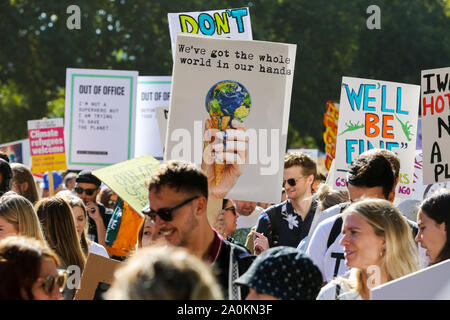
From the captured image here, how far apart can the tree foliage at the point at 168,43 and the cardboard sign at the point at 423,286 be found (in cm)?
2308

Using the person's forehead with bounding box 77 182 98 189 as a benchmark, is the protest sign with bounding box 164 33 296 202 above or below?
above

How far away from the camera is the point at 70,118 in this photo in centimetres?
909

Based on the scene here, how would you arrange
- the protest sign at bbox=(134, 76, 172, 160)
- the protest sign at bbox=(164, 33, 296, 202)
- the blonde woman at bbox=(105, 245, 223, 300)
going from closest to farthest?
1. the blonde woman at bbox=(105, 245, 223, 300)
2. the protest sign at bbox=(164, 33, 296, 202)
3. the protest sign at bbox=(134, 76, 172, 160)

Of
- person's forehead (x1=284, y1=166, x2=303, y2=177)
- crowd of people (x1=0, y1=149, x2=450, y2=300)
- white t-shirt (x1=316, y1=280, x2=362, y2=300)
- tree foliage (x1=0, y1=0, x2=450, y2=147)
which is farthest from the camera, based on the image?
tree foliage (x1=0, y1=0, x2=450, y2=147)

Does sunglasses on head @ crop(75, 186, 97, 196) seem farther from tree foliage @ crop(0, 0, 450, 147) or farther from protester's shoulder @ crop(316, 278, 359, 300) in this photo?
Result: tree foliage @ crop(0, 0, 450, 147)

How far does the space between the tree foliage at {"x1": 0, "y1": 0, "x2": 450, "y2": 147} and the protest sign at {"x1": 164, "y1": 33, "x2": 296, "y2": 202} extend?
67.9 ft

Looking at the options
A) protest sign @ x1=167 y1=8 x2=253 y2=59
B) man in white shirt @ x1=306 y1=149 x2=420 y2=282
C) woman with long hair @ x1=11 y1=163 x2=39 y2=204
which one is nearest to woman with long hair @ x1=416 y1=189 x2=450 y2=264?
man in white shirt @ x1=306 y1=149 x2=420 y2=282

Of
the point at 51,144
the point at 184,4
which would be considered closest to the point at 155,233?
the point at 51,144

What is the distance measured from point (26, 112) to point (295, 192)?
22.1 metres

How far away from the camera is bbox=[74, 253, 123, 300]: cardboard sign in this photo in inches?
158

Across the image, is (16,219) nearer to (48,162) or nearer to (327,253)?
(327,253)

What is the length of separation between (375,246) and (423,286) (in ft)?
2.31

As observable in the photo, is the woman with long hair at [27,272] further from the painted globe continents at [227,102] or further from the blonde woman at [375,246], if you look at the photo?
the painted globe continents at [227,102]

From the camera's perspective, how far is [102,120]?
355 inches
